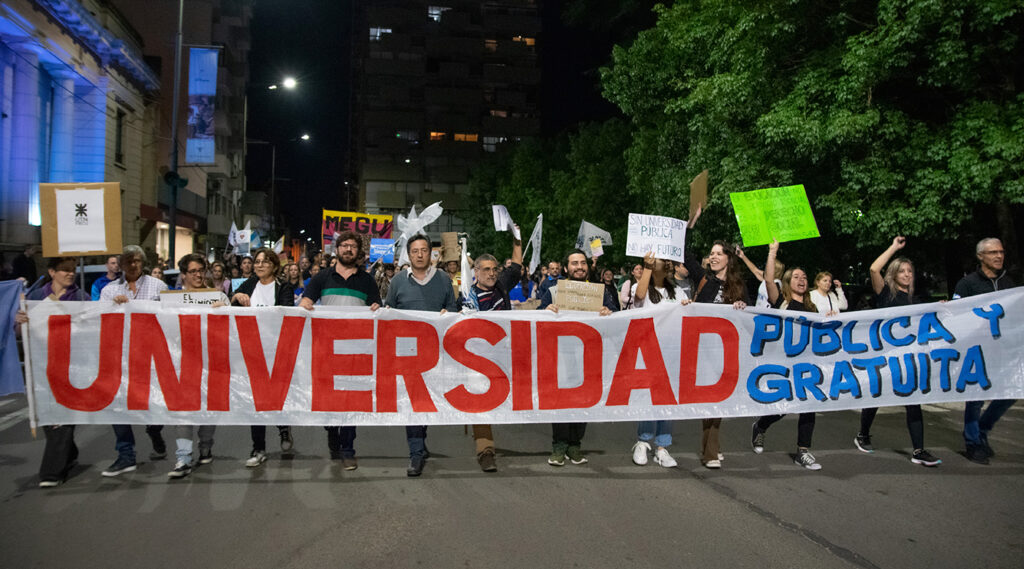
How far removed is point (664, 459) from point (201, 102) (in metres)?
28.1

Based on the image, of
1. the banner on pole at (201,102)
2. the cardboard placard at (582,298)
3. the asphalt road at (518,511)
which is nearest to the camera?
the asphalt road at (518,511)

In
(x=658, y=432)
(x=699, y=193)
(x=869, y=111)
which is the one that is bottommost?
(x=658, y=432)

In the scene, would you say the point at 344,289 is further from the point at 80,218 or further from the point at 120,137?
the point at 120,137

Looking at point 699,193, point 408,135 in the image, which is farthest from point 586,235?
point 408,135

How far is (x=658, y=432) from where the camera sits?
21.4ft

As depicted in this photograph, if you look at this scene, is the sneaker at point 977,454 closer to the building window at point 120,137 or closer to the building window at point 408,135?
the building window at point 120,137

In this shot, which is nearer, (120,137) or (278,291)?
(278,291)

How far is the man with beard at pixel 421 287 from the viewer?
6.31m

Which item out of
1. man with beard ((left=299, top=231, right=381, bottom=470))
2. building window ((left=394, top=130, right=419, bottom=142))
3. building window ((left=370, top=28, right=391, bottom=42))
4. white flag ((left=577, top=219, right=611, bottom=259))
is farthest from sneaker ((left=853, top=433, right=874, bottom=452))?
building window ((left=370, top=28, right=391, bottom=42))

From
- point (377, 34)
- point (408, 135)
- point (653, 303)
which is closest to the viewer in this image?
point (653, 303)

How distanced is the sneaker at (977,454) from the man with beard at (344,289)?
5.29 m

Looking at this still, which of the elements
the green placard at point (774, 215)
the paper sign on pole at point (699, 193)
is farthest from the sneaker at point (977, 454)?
the paper sign on pole at point (699, 193)

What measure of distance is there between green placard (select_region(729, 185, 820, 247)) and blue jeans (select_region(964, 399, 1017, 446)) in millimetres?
2140

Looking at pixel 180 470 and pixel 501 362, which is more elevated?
pixel 501 362
